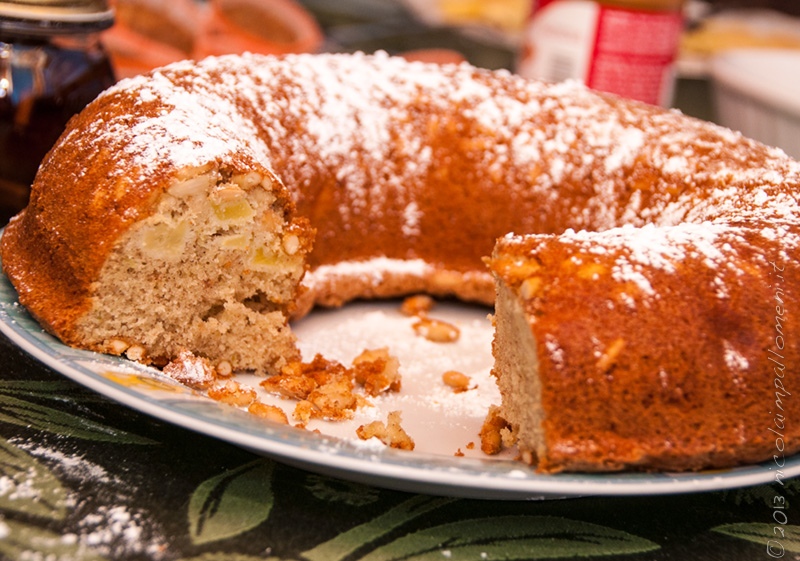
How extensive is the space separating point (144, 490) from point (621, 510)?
0.63 metres

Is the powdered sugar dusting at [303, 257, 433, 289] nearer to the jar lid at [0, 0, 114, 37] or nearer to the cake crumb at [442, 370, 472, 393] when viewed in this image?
the cake crumb at [442, 370, 472, 393]

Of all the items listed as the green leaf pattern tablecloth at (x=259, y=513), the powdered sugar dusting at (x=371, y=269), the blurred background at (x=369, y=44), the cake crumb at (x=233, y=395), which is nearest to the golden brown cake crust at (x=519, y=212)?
the powdered sugar dusting at (x=371, y=269)

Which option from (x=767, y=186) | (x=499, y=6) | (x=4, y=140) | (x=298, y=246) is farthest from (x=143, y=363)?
(x=499, y=6)

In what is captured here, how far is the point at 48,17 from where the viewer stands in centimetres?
160

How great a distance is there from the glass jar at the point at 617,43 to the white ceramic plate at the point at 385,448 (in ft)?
4.09

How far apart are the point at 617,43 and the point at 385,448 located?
1695 millimetres

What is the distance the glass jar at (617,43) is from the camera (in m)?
2.32

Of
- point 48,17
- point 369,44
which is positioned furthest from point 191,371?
point 369,44

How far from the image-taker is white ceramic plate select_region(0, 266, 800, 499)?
98 centimetres

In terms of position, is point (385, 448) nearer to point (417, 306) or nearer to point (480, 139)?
point (417, 306)

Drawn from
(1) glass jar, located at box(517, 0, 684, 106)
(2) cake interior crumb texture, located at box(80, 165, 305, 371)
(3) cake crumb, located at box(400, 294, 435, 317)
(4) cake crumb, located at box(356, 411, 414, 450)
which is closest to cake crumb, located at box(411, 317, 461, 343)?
(3) cake crumb, located at box(400, 294, 435, 317)

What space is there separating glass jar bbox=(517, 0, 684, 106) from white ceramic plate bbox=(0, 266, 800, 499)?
49.1 inches

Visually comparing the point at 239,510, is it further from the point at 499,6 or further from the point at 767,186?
the point at 499,6

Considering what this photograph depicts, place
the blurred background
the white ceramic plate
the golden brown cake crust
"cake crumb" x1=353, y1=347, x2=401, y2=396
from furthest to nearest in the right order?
the blurred background → "cake crumb" x1=353, y1=347, x2=401, y2=396 → the golden brown cake crust → the white ceramic plate
